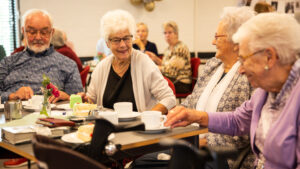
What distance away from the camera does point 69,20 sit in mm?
7199

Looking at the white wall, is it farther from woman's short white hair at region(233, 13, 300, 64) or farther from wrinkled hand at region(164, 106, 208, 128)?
woman's short white hair at region(233, 13, 300, 64)

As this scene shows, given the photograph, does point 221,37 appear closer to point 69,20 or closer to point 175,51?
point 175,51

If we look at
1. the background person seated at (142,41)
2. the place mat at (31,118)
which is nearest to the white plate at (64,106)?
the place mat at (31,118)

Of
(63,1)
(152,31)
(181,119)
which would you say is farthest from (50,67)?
(152,31)

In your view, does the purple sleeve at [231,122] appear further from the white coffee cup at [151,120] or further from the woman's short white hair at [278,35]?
the woman's short white hair at [278,35]

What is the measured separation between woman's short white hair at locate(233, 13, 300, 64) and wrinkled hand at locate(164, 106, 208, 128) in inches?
19.3

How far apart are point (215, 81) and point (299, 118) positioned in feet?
3.50

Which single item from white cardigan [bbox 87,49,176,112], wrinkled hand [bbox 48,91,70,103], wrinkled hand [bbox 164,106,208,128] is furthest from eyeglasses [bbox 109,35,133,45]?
wrinkled hand [bbox 164,106,208,128]

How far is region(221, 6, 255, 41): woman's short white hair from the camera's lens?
2.34 m

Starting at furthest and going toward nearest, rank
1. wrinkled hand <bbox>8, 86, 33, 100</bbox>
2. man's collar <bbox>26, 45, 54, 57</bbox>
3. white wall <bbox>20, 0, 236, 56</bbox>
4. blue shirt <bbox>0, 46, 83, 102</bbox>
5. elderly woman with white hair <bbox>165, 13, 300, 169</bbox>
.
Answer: white wall <bbox>20, 0, 236, 56</bbox>
man's collar <bbox>26, 45, 54, 57</bbox>
blue shirt <bbox>0, 46, 83, 102</bbox>
wrinkled hand <bbox>8, 86, 33, 100</bbox>
elderly woman with white hair <bbox>165, 13, 300, 169</bbox>

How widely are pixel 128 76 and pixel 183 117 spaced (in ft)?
3.46

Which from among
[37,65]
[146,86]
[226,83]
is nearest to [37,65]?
[37,65]

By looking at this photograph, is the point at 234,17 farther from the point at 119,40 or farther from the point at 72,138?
the point at 72,138

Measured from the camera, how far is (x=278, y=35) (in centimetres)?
147
